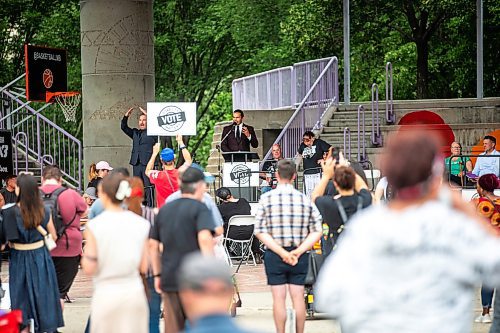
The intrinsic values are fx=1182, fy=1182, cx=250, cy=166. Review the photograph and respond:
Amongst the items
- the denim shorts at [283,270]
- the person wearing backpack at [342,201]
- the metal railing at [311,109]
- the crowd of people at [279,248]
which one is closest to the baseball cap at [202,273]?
the crowd of people at [279,248]

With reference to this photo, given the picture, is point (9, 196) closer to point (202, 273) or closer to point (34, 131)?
point (34, 131)

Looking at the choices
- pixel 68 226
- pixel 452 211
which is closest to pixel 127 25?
pixel 68 226

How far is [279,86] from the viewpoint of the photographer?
31891mm

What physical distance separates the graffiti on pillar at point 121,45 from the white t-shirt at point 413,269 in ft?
63.4

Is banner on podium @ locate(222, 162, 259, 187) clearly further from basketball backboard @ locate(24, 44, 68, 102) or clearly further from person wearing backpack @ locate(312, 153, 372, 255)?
person wearing backpack @ locate(312, 153, 372, 255)

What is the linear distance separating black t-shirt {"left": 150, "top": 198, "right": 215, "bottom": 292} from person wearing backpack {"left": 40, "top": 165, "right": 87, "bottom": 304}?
3.33 meters

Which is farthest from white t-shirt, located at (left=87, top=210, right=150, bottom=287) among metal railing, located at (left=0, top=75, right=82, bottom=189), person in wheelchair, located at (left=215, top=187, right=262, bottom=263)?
metal railing, located at (left=0, top=75, right=82, bottom=189)

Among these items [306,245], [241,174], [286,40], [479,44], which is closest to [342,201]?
[306,245]

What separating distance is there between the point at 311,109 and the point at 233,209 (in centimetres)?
916

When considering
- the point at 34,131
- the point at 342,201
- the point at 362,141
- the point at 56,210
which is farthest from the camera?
the point at 34,131

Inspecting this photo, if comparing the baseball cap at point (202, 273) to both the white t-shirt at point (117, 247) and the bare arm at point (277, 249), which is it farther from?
the bare arm at point (277, 249)

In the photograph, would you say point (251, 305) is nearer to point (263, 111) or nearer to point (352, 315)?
point (352, 315)

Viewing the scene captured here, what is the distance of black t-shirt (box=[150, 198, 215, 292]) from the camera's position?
8.96 metres

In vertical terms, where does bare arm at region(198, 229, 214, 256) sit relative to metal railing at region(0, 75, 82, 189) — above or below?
below
